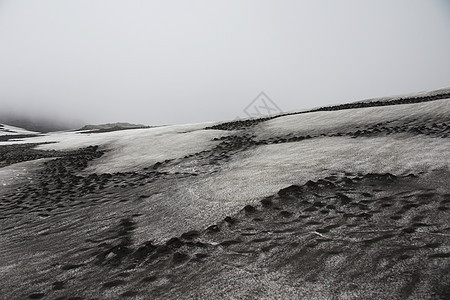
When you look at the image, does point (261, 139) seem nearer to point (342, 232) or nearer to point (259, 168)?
point (259, 168)

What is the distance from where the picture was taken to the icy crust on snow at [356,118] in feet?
60.7

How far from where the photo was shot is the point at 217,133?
2488cm

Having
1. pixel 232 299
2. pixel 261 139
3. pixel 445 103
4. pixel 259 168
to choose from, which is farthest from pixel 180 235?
pixel 445 103

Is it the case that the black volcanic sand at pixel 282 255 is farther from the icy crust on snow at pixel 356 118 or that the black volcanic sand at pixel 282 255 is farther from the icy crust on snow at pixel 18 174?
the icy crust on snow at pixel 356 118

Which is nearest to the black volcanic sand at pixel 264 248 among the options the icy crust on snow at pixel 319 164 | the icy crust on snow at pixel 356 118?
the icy crust on snow at pixel 319 164

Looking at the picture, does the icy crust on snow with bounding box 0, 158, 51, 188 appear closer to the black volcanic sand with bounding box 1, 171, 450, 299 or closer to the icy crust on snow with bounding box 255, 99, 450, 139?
the black volcanic sand with bounding box 1, 171, 450, 299

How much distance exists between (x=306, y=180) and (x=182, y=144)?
13.7 metres

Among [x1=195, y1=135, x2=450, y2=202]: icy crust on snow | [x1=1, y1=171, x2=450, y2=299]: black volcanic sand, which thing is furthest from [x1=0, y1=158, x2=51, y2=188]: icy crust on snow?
[x1=195, y1=135, x2=450, y2=202]: icy crust on snow

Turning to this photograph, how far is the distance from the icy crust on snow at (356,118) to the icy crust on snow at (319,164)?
527 centimetres

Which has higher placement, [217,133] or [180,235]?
[217,133]

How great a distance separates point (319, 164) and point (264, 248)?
262 inches

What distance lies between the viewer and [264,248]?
5477 mm

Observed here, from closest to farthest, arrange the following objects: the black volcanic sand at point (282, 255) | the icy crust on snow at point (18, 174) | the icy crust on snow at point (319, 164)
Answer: the black volcanic sand at point (282, 255)
the icy crust on snow at point (319, 164)
the icy crust on snow at point (18, 174)

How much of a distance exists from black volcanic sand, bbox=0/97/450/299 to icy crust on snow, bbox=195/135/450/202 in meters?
0.82
